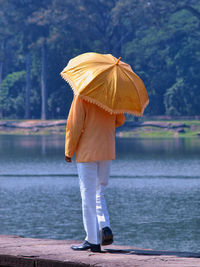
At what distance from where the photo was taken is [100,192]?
18.8 feet

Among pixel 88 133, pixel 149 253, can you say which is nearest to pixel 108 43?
pixel 88 133

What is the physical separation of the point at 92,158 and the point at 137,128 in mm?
42387

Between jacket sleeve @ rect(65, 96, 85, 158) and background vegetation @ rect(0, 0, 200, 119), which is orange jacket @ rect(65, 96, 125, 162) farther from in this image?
background vegetation @ rect(0, 0, 200, 119)

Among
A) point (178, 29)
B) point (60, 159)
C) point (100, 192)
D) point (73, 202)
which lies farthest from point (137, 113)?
point (178, 29)

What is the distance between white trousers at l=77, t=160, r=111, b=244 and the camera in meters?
5.59

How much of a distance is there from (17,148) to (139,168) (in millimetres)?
11197

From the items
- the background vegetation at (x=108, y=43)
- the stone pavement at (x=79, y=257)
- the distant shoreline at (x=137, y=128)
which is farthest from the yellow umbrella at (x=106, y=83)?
the background vegetation at (x=108, y=43)

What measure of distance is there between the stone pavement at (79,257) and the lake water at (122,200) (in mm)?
4036

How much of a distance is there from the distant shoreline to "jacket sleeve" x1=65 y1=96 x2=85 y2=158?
39285 mm

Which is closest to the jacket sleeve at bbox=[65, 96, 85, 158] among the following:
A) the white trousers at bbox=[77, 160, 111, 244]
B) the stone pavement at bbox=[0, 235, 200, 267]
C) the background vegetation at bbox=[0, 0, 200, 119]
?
the white trousers at bbox=[77, 160, 111, 244]

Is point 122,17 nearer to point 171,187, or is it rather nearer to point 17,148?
point 17,148

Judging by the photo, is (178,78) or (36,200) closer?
(36,200)

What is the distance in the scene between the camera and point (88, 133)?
18.9 feet

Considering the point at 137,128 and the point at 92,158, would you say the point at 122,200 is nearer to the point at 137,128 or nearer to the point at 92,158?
the point at 92,158
